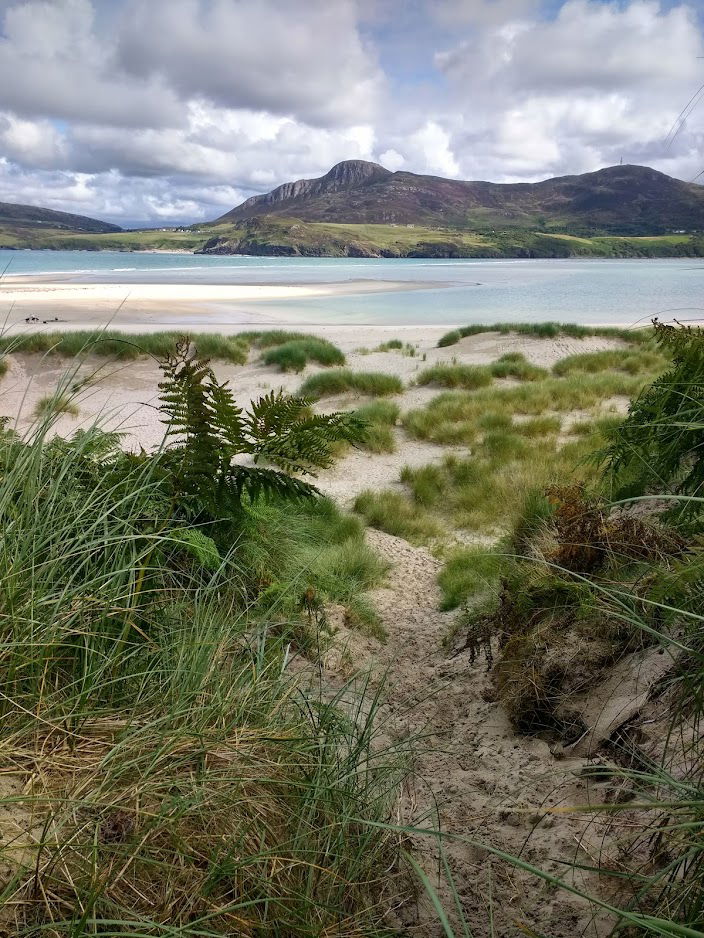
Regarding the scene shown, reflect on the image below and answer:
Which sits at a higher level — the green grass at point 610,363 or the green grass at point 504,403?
the green grass at point 610,363

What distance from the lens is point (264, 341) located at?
16.2 meters

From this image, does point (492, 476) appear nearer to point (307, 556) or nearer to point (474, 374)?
point (307, 556)

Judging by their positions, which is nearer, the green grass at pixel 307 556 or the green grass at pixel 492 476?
the green grass at pixel 307 556

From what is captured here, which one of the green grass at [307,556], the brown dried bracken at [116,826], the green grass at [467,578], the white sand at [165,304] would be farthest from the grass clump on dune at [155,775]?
the white sand at [165,304]

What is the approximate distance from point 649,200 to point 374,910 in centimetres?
16492

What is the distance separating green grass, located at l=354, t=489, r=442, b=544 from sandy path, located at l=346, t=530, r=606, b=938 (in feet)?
6.01

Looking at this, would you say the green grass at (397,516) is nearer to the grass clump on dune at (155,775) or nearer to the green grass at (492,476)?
the green grass at (492,476)

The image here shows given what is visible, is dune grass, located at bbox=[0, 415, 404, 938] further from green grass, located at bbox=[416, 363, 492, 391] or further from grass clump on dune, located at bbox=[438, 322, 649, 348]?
grass clump on dune, located at bbox=[438, 322, 649, 348]

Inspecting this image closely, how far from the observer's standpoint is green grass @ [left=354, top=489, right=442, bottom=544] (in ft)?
18.7

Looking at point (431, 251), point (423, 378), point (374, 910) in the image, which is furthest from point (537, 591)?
point (431, 251)

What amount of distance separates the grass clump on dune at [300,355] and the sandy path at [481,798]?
10557mm

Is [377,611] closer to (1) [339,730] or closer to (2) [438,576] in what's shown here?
(2) [438,576]

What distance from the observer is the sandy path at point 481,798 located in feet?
5.62

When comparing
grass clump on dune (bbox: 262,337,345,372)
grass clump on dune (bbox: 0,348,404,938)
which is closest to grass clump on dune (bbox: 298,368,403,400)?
grass clump on dune (bbox: 262,337,345,372)
